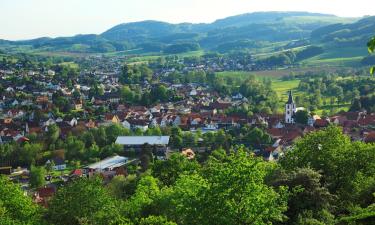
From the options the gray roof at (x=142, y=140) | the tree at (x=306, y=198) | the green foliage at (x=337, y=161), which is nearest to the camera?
the tree at (x=306, y=198)

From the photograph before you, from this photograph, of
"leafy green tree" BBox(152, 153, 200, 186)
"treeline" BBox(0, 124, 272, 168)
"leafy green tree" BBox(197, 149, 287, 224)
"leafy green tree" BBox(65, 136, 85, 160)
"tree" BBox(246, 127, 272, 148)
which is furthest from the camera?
"tree" BBox(246, 127, 272, 148)

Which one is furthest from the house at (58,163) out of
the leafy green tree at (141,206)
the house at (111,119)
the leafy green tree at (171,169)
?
the leafy green tree at (141,206)

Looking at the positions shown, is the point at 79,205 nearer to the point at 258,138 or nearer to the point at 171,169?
the point at 171,169

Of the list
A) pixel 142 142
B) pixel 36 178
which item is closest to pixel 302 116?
pixel 142 142

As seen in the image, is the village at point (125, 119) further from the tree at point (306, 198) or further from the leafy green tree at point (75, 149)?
the tree at point (306, 198)

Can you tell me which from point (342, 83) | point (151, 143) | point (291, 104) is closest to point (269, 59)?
point (342, 83)

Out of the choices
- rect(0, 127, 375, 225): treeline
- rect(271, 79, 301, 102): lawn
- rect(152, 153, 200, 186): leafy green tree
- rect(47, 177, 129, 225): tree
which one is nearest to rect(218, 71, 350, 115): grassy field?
rect(271, 79, 301, 102): lawn

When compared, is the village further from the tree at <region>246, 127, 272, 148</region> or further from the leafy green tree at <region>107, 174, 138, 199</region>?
the leafy green tree at <region>107, 174, 138, 199</region>
